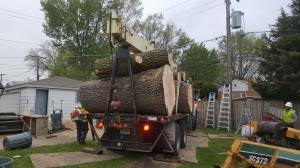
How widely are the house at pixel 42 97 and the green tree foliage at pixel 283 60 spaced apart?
1162 centimetres

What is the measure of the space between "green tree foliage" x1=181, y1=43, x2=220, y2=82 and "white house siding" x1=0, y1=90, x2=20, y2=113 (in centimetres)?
3074

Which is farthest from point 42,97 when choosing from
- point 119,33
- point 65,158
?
point 119,33

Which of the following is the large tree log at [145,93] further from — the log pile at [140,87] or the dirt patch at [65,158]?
the dirt patch at [65,158]

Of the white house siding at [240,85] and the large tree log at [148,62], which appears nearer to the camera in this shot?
the large tree log at [148,62]

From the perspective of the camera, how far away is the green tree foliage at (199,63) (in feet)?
178

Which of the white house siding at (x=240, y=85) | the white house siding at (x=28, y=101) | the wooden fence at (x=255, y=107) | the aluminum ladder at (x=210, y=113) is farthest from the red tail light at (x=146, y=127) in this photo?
the white house siding at (x=240, y=85)

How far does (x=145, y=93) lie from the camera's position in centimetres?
1016

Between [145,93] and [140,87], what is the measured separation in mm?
228

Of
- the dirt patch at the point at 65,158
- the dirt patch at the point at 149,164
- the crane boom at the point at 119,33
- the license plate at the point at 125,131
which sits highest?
the crane boom at the point at 119,33

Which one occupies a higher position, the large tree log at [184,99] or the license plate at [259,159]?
the large tree log at [184,99]

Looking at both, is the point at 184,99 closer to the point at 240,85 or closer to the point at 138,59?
the point at 138,59

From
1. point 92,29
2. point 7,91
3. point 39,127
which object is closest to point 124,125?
point 39,127

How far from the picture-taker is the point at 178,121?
41.0 feet

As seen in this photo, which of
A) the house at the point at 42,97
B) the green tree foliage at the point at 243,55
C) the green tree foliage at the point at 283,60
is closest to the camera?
the green tree foliage at the point at 283,60
